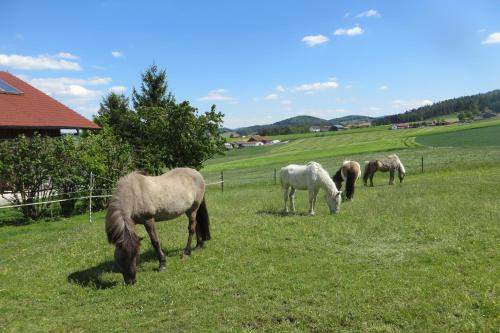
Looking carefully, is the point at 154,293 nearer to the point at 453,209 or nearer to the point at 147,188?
the point at 147,188

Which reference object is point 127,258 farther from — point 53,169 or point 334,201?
point 53,169

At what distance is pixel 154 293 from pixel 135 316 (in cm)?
81

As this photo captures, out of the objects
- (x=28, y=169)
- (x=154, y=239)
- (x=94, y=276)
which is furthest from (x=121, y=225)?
(x=28, y=169)

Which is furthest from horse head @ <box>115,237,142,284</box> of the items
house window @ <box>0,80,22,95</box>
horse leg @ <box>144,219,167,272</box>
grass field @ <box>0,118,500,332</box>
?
house window @ <box>0,80,22,95</box>

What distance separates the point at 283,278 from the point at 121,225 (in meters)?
3.19

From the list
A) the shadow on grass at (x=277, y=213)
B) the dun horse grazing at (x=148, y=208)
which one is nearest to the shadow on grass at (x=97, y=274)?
the dun horse grazing at (x=148, y=208)

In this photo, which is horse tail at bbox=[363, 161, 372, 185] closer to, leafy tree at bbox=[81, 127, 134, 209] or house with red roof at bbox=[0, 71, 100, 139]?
leafy tree at bbox=[81, 127, 134, 209]

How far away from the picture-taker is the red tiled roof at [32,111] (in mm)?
20219

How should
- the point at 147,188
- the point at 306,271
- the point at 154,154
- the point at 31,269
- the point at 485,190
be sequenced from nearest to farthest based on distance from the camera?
the point at 306,271 → the point at 147,188 → the point at 31,269 → the point at 485,190 → the point at 154,154

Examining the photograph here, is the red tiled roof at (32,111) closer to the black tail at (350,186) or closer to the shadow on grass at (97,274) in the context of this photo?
the shadow on grass at (97,274)

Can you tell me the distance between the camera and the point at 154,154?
Answer: 71.9ft

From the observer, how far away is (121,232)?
7.03m

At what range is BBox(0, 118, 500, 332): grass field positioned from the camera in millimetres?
5316

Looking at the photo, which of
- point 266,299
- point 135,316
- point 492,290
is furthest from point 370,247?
point 135,316
